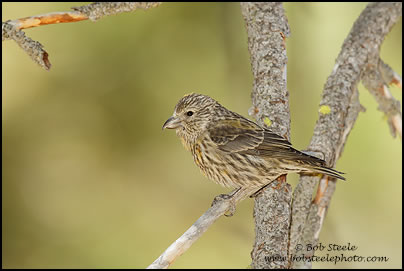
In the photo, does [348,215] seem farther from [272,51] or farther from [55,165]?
[55,165]

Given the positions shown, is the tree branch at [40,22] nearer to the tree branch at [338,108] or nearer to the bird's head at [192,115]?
the bird's head at [192,115]

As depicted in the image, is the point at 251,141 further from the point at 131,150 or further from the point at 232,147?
the point at 131,150

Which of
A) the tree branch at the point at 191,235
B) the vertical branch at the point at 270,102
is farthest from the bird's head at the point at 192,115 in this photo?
the tree branch at the point at 191,235

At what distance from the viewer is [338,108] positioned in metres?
4.71

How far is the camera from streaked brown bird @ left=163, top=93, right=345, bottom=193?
4281mm

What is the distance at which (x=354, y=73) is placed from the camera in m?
5.04

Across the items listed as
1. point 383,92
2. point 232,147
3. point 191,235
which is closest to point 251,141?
point 232,147

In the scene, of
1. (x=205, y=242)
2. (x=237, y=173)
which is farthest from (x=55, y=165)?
(x=237, y=173)

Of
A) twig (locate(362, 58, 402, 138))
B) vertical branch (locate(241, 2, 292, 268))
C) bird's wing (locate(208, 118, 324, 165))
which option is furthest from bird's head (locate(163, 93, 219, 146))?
twig (locate(362, 58, 402, 138))

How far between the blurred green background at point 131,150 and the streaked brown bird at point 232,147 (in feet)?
3.32

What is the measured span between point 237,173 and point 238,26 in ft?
7.66

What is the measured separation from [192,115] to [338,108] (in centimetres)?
133

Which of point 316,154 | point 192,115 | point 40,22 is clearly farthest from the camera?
point 192,115

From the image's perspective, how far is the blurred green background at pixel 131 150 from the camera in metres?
5.47
